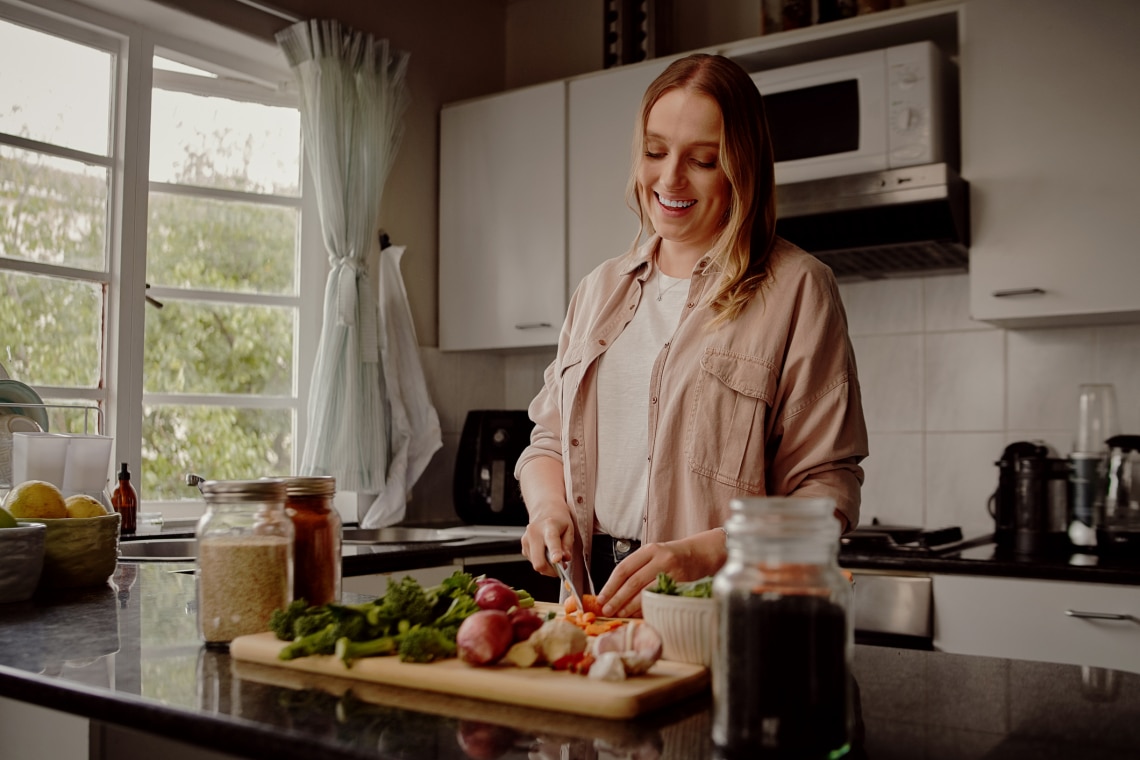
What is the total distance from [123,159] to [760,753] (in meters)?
2.54

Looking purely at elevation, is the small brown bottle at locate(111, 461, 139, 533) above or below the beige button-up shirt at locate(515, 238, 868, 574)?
below

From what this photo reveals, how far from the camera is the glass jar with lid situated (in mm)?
682

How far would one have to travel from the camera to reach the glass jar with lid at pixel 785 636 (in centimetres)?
68

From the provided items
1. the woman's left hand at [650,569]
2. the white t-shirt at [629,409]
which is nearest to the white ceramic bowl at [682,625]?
the woman's left hand at [650,569]

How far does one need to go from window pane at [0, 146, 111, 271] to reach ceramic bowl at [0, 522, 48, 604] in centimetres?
137

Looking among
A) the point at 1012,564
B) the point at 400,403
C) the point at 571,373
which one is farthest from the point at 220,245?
the point at 1012,564

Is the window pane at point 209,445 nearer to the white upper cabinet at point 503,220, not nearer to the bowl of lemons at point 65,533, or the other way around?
the white upper cabinet at point 503,220

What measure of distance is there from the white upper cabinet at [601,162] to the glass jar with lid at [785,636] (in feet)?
7.81

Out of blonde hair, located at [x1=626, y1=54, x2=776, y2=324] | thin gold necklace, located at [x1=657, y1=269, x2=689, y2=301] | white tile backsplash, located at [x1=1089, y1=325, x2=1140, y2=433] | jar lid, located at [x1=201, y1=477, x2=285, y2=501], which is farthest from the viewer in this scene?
white tile backsplash, located at [x1=1089, y1=325, x2=1140, y2=433]

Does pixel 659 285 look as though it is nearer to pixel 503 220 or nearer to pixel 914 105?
pixel 914 105


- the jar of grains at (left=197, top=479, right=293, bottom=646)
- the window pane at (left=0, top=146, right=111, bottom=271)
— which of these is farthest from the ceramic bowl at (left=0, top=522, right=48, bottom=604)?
the window pane at (left=0, top=146, right=111, bottom=271)

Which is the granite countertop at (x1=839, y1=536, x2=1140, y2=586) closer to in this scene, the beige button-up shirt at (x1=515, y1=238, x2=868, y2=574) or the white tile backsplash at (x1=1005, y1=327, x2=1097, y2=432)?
the white tile backsplash at (x1=1005, y1=327, x2=1097, y2=432)

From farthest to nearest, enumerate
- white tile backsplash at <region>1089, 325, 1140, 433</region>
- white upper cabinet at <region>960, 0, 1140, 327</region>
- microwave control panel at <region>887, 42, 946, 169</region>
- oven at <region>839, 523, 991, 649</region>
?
white tile backsplash at <region>1089, 325, 1140, 433</region>
microwave control panel at <region>887, 42, 946, 169</region>
white upper cabinet at <region>960, 0, 1140, 327</region>
oven at <region>839, 523, 991, 649</region>

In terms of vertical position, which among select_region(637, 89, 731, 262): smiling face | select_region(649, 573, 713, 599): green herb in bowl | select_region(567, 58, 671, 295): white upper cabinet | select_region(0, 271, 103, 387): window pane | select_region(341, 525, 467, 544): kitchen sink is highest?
select_region(567, 58, 671, 295): white upper cabinet
